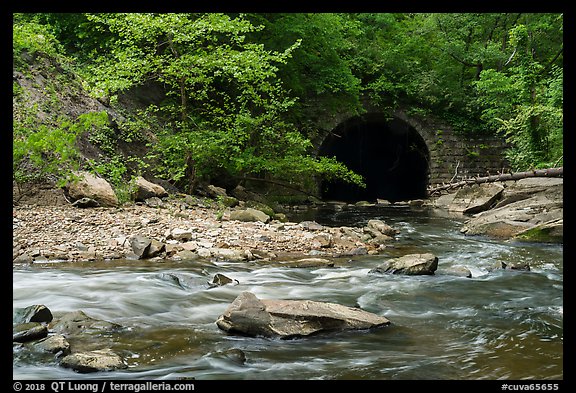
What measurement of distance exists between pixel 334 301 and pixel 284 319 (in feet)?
5.10

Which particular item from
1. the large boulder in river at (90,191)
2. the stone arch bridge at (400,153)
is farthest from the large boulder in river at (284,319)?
the stone arch bridge at (400,153)

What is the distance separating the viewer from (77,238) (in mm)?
8305

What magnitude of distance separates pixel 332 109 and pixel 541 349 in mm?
17662

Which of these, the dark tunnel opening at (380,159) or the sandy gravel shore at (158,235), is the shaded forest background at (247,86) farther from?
the dark tunnel opening at (380,159)

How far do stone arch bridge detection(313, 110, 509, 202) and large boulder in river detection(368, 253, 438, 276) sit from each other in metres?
14.0

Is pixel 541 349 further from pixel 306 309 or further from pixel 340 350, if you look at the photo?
pixel 306 309

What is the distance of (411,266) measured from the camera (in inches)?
295

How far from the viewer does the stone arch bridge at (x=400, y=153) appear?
22.5 metres

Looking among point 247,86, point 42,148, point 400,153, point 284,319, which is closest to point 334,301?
point 284,319

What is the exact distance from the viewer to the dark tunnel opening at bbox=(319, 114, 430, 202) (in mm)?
26453

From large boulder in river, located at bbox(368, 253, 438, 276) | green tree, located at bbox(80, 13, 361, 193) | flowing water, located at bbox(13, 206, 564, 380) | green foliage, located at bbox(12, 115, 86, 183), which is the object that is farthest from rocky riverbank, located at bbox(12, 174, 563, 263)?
green tree, located at bbox(80, 13, 361, 193)

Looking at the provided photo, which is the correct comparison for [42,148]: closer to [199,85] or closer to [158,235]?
[158,235]

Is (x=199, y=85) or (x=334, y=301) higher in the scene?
(x=199, y=85)
